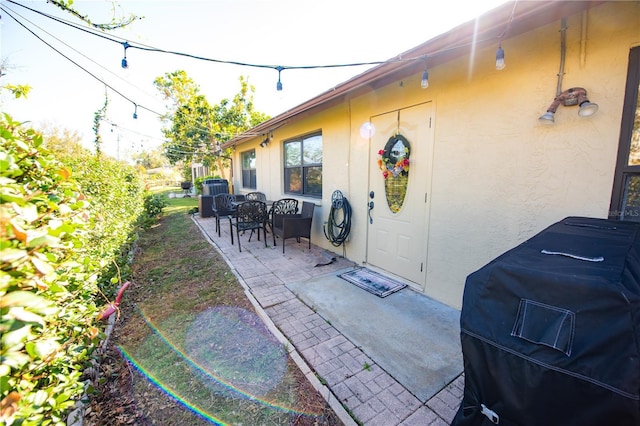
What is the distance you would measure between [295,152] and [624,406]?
6.13 meters

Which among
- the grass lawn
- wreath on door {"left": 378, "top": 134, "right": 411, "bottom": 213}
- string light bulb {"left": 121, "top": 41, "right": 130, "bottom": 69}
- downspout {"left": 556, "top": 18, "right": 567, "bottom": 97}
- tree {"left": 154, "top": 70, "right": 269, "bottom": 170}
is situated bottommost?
→ the grass lawn

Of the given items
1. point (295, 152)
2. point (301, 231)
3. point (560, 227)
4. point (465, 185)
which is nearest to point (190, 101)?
point (295, 152)

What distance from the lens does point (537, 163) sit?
7.64ft

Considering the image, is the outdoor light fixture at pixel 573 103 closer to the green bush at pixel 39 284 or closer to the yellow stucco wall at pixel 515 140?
the yellow stucco wall at pixel 515 140

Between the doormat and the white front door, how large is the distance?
0.16 metres

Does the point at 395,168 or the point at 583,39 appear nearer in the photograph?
the point at 583,39

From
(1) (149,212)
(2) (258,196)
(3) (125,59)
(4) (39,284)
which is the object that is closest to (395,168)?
(4) (39,284)

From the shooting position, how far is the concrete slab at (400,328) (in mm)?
2072

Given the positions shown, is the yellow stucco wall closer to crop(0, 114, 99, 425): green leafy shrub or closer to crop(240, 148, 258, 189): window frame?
crop(0, 114, 99, 425): green leafy shrub

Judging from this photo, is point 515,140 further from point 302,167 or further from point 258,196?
point 258,196

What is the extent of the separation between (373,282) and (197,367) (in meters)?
2.37

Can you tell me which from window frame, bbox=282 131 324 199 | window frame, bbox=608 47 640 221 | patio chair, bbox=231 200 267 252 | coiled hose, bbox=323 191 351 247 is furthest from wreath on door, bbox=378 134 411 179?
patio chair, bbox=231 200 267 252

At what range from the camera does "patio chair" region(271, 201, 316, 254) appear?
4.98 meters

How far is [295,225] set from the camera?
507 centimetres
